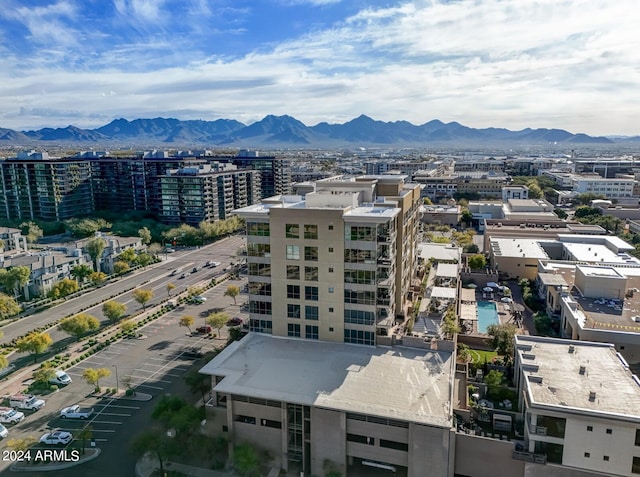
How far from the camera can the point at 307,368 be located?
27.2 meters

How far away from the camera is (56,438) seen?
2648cm

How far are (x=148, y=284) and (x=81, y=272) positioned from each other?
8.06m

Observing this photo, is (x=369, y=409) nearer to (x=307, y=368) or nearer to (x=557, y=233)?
(x=307, y=368)

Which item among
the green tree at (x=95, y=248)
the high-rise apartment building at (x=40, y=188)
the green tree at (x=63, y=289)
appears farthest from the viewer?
the high-rise apartment building at (x=40, y=188)

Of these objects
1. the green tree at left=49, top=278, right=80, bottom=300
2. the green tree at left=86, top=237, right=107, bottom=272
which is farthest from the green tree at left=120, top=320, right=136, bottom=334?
the green tree at left=86, top=237, right=107, bottom=272

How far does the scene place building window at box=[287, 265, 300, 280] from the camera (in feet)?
101

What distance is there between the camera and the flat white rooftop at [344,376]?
23328mm

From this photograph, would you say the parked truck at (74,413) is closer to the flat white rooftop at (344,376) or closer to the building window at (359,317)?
the flat white rooftop at (344,376)

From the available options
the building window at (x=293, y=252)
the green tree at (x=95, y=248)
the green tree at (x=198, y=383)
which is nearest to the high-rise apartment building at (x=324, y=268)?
the building window at (x=293, y=252)

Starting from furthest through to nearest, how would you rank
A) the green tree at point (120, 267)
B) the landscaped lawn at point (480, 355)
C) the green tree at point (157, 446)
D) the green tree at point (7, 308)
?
the green tree at point (120, 267) < the green tree at point (7, 308) < the landscaped lawn at point (480, 355) < the green tree at point (157, 446)

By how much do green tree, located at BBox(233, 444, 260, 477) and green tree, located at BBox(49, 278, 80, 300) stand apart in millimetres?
37342

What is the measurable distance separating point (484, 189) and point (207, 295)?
95.5 m

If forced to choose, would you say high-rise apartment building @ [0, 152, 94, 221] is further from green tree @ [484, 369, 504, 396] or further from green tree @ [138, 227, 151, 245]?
green tree @ [484, 369, 504, 396]

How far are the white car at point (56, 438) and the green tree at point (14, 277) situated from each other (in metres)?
29.8
